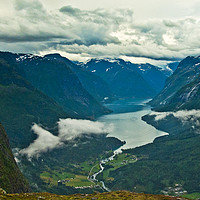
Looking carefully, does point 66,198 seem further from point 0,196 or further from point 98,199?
point 0,196

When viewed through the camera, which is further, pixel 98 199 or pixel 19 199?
pixel 98 199

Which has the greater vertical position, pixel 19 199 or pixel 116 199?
pixel 19 199

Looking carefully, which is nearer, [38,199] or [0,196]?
[0,196]

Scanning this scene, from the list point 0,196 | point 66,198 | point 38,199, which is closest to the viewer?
point 0,196

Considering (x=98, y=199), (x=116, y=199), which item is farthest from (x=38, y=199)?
(x=116, y=199)

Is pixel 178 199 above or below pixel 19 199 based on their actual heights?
below

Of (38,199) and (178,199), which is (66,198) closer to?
(38,199)

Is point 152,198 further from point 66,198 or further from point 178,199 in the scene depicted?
point 66,198

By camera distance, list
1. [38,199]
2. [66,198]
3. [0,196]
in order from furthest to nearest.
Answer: [66,198]
[38,199]
[0,196]

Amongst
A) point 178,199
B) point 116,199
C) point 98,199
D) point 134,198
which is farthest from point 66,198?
point 178,199
